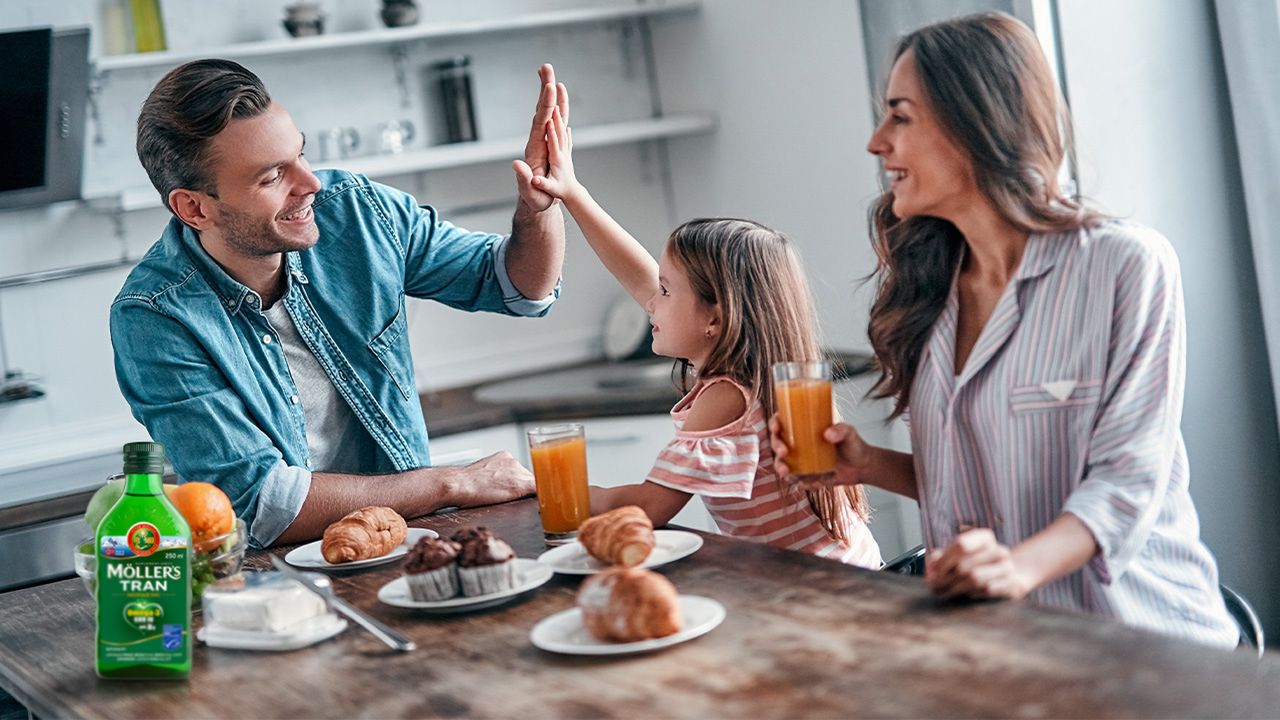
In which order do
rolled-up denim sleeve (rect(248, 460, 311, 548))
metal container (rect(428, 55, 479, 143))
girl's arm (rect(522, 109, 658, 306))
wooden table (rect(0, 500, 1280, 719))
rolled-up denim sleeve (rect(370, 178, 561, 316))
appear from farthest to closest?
metal container (rect(428, 55, 479, 143))
rolled-up denim sleeve (rect(370, 178, 561, 316))
girl's arm (rect(522, 109, 658, 306))
rolled-up denim sleeve (rect(248, 460, 311, 548))
wooden table (rect(0, 500, 1280, 719))

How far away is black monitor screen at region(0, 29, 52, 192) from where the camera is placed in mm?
3324

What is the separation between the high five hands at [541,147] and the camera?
232cm

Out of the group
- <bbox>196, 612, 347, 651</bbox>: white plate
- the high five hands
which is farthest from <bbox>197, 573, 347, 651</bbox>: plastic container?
the high five hands

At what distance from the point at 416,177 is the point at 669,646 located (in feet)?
9.95

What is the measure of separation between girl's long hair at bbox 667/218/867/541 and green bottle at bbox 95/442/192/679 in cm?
85

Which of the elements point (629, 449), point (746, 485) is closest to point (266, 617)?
point (746, 485)

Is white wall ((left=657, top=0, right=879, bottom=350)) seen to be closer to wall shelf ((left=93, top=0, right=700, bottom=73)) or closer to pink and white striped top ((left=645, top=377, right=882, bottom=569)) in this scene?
wall shelf ((left=93, top=0, right=700, bottom=73))

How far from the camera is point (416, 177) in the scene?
4207 mm

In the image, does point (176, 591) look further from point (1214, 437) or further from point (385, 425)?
point (1214, 437)

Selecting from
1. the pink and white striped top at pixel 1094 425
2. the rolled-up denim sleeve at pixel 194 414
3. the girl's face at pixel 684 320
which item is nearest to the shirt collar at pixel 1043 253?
the pink and white striped top at pixel 1094 425

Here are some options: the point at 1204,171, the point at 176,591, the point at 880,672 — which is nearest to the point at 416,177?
the point at 1204,171

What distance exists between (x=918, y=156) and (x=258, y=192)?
1162 millimetres

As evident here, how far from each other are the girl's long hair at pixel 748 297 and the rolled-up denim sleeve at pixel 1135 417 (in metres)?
0.52

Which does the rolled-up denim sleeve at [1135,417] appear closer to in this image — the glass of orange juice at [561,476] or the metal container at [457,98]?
the glass of orange juice at [561,476]
